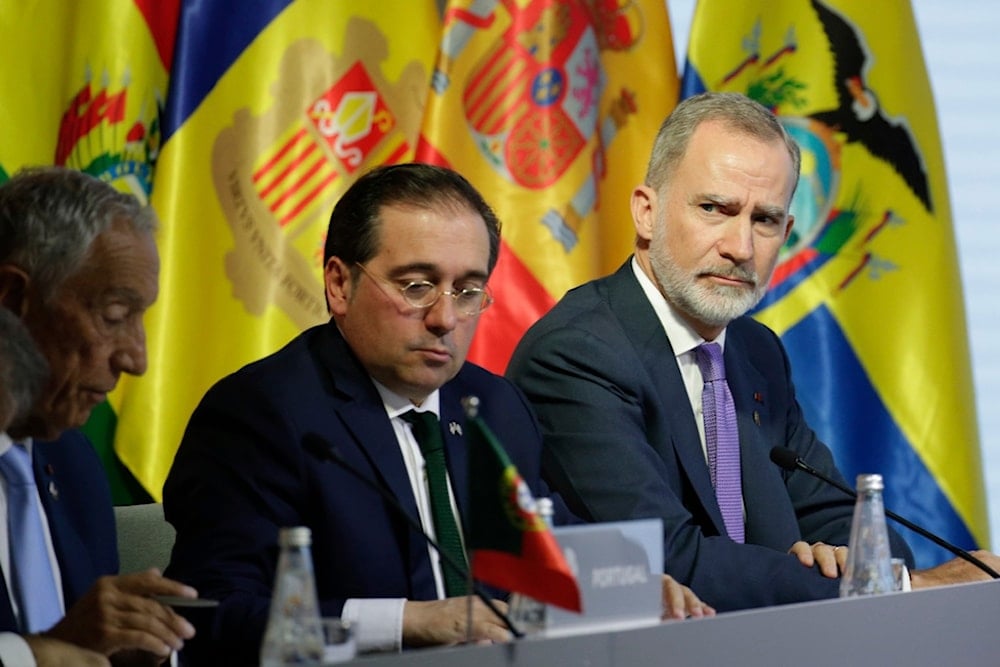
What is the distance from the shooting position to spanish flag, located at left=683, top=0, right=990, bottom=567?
4.49 metres

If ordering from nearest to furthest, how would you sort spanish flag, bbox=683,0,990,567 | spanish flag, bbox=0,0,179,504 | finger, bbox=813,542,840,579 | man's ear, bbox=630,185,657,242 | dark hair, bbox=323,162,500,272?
dark hair, bbox=323,162,500,272, finger, bbox=813,542,840,579, man's ear, bbox=630,185,657,242, spanish flag, bbox=0,0,179,504, spanish flag, bbox=683,0,990,567

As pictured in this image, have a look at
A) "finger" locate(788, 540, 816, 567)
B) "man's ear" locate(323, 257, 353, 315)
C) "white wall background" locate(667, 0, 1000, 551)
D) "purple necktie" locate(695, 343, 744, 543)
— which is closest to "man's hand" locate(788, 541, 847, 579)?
"finger" locate(788, 540, 816, 567)

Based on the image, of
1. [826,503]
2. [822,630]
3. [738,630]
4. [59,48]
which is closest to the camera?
[738,630]

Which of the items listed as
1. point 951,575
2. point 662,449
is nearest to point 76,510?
point 662,449

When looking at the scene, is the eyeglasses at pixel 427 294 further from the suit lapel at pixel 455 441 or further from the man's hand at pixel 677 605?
the man's hand at pixel 677 605

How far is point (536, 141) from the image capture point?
14.2ft

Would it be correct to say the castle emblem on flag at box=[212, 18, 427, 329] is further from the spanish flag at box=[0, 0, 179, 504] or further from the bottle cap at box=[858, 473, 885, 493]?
the bottle cap at box=[858, 473, 885, 493]

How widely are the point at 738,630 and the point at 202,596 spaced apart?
0.92 meters

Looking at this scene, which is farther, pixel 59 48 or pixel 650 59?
pixel 650 59

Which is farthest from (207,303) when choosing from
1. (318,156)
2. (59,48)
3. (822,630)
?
(822,630)

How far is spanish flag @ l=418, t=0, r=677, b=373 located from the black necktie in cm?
150

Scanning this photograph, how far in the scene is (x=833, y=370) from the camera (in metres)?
4.53

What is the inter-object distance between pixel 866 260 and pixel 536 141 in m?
1.07

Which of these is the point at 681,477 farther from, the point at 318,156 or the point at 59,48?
the point at 59,48
